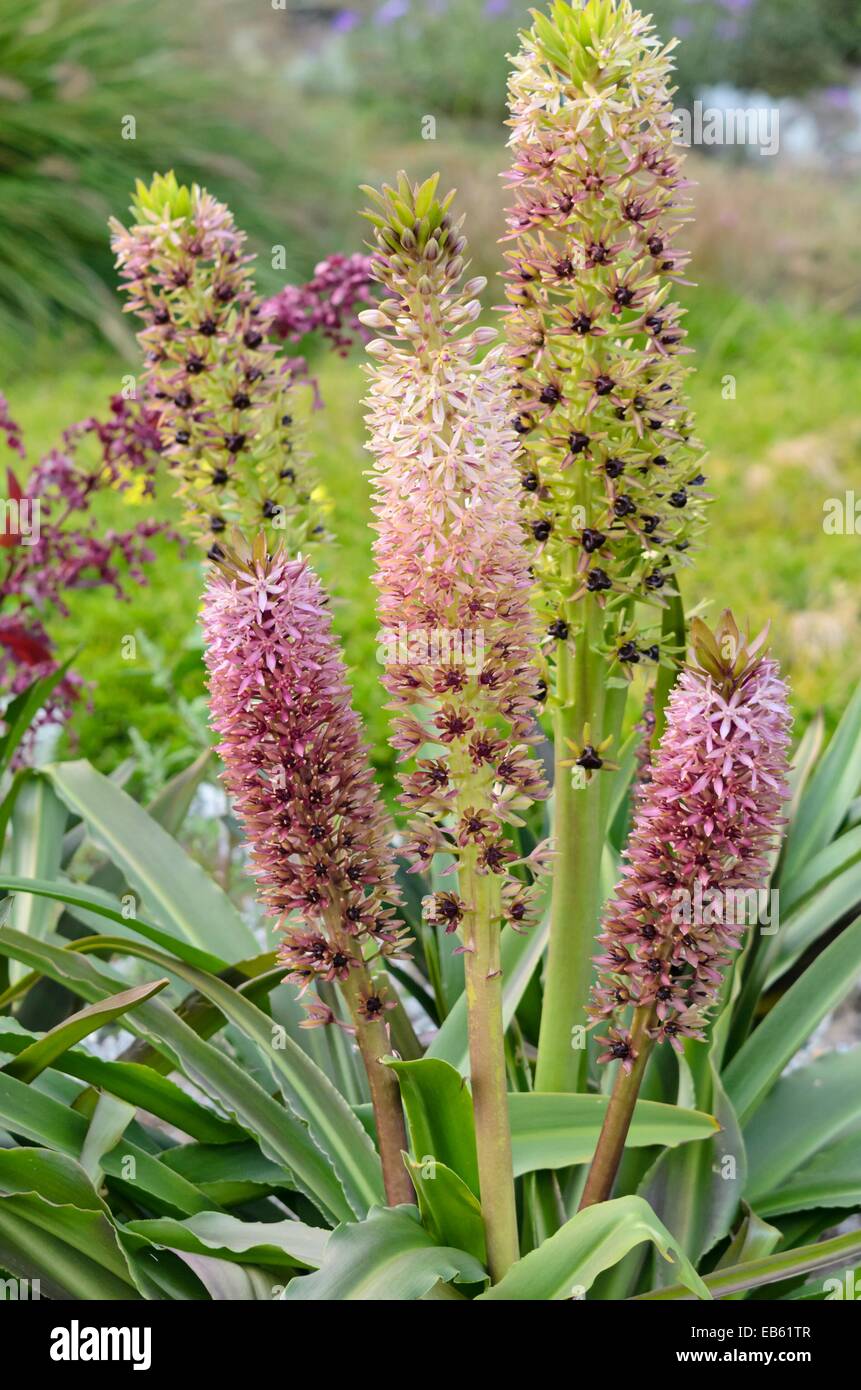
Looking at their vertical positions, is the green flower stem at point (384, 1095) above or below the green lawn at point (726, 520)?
below

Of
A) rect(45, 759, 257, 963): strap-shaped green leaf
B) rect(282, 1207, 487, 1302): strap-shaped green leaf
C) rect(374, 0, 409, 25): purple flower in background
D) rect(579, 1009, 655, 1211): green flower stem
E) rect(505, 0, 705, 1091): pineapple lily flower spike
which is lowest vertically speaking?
rect(282, 1207, 487, 1302): strap-shaped green leaf

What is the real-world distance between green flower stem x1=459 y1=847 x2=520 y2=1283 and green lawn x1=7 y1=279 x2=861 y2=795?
2347 mm

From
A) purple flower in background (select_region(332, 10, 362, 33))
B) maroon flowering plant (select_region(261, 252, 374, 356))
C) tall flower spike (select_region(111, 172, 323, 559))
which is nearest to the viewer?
tall flower spike (select_region(111, 172, 323, 559))

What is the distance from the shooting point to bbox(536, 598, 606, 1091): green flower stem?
2.26 m

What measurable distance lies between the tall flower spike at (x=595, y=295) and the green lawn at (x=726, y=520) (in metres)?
2.06

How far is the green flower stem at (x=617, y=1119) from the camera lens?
204cm

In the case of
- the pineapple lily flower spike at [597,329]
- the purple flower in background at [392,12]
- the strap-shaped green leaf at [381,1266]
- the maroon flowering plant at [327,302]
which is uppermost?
the purple flower in background at [392,12]

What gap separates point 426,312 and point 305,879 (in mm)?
754

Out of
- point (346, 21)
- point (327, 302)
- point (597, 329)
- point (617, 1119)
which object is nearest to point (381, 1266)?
point (617, 1119)

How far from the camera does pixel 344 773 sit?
1.92m

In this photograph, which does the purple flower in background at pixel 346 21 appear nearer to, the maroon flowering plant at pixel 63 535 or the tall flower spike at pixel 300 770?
the maroon flowering plant at pixel 63 535

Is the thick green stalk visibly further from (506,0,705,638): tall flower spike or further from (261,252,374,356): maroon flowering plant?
(261,252,374,356): maroon flowering plant

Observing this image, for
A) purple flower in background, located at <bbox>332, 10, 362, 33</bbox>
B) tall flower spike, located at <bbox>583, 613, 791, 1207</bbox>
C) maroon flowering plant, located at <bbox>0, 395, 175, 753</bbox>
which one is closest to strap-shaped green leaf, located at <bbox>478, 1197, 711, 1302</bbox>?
tall flower spike, located at <bbox>583, 613, 791, 1207</bbox>

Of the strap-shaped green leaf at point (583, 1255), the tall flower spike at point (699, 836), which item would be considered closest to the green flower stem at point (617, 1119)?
the tall flower spike at point (699, 836)
